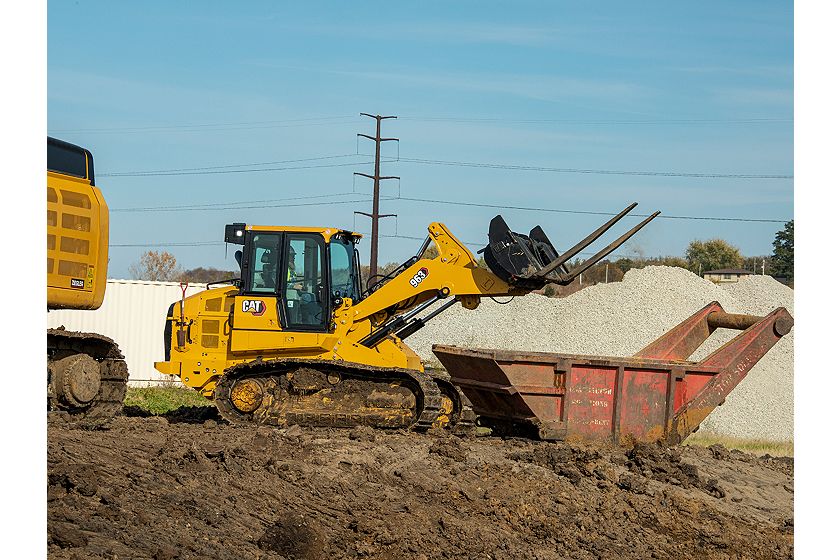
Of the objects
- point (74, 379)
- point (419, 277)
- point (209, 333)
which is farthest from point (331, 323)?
point (74, 379)

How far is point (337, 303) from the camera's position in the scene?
13.3m

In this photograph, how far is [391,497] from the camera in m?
9.44

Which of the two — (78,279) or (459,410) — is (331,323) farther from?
(78,279)

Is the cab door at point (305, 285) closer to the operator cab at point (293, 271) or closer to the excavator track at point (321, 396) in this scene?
the operator cab at point (293, 271)

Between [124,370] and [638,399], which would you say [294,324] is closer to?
[124,370]

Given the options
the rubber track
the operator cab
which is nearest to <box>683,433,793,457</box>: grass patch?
the rubber track

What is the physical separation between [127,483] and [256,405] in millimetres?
4223

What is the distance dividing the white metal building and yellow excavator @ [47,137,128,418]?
46.2ft

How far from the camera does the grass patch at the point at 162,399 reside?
19.1 metres

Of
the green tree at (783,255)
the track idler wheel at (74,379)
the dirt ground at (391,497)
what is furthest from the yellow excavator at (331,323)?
the green tree at (783,255)

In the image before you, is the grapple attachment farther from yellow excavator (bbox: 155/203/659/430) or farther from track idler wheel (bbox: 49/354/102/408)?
track idler wheel (bbox: 49/354/102/408)

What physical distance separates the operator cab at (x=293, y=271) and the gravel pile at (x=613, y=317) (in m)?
17.6

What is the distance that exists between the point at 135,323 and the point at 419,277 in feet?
53.1

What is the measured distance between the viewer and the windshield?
13.4m
